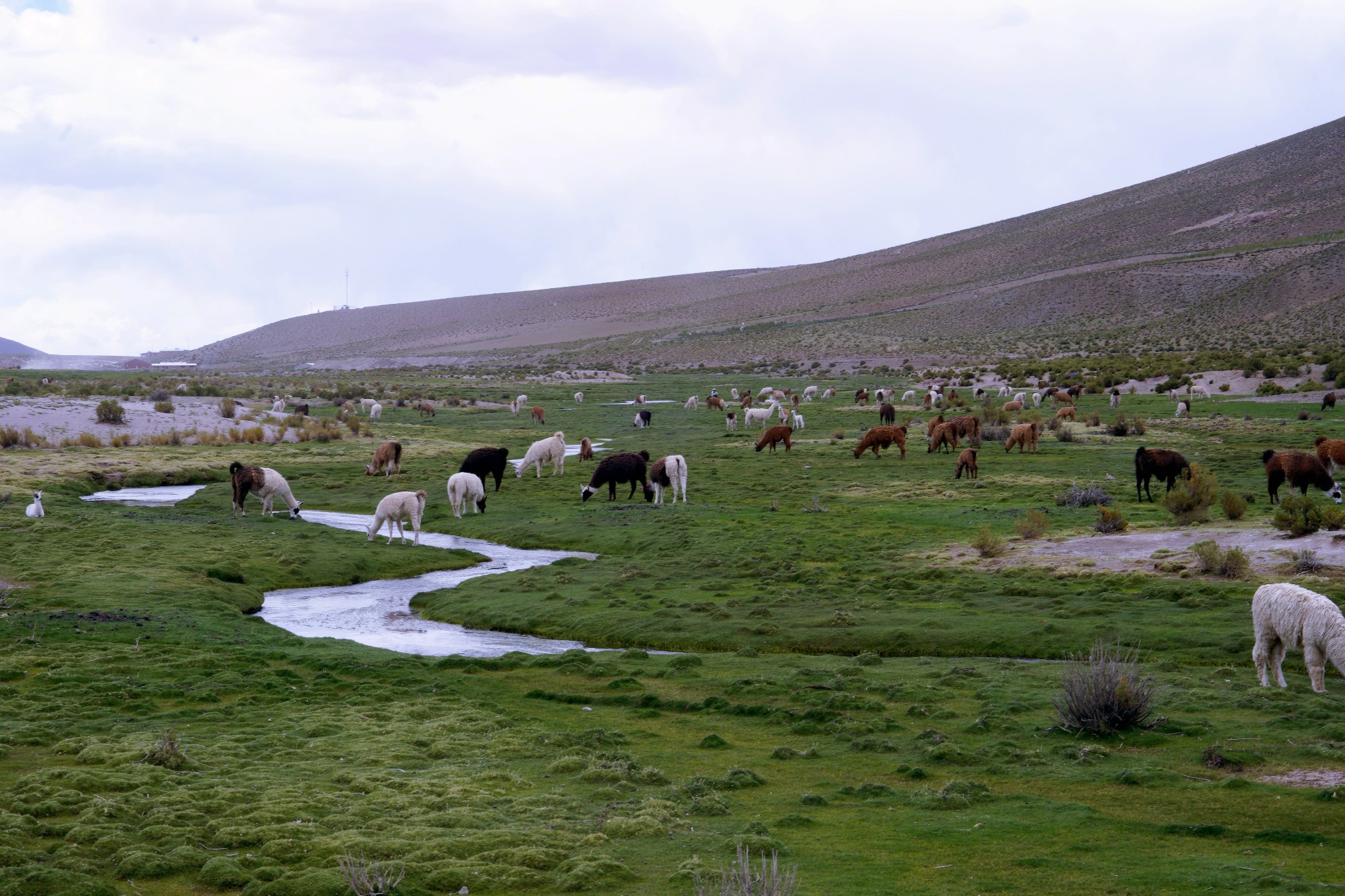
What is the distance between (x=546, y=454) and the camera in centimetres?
4084

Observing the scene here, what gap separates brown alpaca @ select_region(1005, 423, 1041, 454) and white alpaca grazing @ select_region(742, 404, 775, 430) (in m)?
15.2

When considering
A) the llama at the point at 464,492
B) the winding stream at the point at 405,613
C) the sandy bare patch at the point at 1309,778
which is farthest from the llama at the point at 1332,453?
the llama at the point at 464,492

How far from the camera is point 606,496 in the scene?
3516 centimetres

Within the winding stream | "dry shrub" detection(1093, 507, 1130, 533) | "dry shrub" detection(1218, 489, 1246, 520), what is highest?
"dry shrub" detection(1218, 489, 1246, 520)

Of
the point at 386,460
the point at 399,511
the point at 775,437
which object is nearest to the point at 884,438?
the point at 775,437

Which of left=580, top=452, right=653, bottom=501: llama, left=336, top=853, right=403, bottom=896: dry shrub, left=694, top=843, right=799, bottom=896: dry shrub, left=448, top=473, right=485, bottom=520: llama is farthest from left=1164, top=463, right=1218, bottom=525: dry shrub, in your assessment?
left=336, top=853, right=403, bottom=896: dry shrub

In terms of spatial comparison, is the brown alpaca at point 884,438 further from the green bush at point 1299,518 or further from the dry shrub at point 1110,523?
the green bush at point 1299,518

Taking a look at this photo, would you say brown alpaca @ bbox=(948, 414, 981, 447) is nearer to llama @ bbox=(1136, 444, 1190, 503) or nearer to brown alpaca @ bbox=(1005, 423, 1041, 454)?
brown alpaca @ bbox=(1005, 423, 1041, 454)

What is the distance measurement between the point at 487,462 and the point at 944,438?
57.9 feet

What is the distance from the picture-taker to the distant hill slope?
4003 inches

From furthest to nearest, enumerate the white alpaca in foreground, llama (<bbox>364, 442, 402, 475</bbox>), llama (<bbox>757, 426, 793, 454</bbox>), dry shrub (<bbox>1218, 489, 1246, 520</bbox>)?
llama (<bbox>757, 426, 793, 454</bbox>) < llama (<bbox>364, 442, 402, 475</bbox>) < dry shrub (<bbox>1218, 489, 1246, 520</bbox>) < the white alpaca in foreground

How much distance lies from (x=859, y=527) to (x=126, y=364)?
176 meters

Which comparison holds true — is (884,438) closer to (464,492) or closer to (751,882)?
(464,492)

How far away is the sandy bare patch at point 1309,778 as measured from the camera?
1038 cm
